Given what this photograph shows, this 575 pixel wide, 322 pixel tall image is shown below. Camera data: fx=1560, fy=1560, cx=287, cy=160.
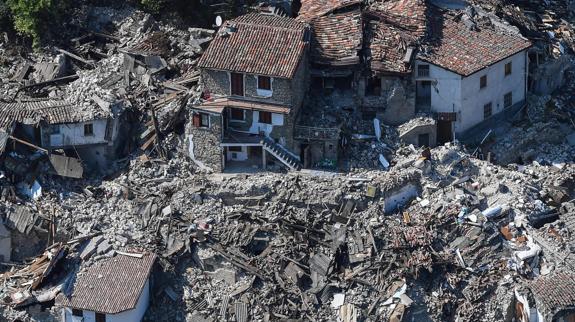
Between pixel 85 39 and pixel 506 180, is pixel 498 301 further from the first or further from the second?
pixel 85 39

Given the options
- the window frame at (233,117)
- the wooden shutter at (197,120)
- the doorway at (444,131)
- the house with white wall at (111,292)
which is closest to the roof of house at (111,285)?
the house with white wall at (111,292)

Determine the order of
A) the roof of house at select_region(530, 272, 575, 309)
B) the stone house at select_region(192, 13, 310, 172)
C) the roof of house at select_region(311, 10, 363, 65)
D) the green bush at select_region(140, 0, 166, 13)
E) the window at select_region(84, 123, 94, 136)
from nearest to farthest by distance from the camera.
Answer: the roof of house at select_region(530, 272, 575, 309), the stone house at select_region(192, 13, 310, 172), the window at select_region(84, 123, 94, 136), the roof of house at select_region(311, 10, 363, 65), the green bush at select_region(140, 0, 166, 13)

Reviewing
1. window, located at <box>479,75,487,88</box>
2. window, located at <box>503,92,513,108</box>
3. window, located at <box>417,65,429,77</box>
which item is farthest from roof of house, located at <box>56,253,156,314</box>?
window, located at <box>503,92,513,108</box>

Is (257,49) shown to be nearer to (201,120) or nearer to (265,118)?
(265,118)

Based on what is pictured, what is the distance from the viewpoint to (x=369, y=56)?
9856 cm

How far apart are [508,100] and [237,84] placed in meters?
18.8

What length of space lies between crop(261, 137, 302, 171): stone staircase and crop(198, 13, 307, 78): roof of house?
14.7 feet

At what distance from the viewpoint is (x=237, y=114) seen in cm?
9712

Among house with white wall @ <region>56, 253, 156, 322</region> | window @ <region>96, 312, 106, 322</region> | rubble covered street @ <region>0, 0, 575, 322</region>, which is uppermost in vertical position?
rubble covered street @ <region>0, 0, 575, 322</region>

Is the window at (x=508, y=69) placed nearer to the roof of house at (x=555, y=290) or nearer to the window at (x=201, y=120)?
the roof of house at (x=555, y=290)

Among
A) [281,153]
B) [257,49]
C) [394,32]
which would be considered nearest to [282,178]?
[281,153]

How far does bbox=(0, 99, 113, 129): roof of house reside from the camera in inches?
3841

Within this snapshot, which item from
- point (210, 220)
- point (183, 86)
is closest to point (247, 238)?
point (210, 220)

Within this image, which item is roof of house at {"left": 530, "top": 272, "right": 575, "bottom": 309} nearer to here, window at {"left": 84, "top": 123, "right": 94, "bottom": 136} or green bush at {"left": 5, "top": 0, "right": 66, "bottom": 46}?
window at {"left": 84, "top": 123, "right": 94, "bottom": 136}
